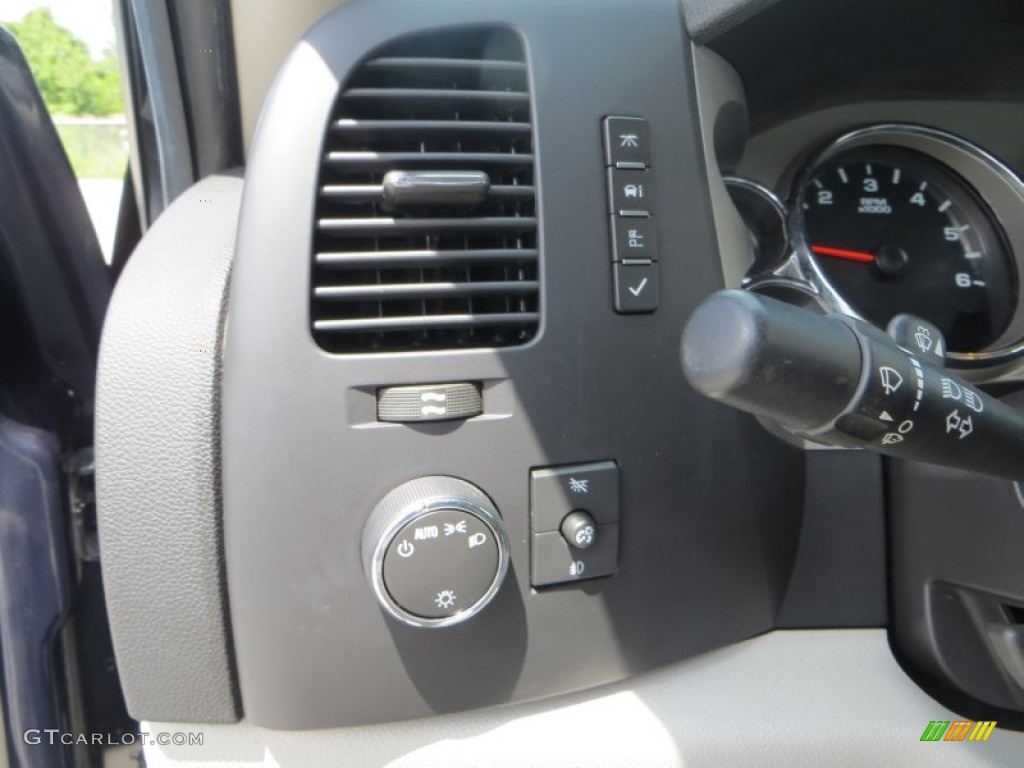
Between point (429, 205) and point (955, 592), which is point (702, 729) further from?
point (429, 205)

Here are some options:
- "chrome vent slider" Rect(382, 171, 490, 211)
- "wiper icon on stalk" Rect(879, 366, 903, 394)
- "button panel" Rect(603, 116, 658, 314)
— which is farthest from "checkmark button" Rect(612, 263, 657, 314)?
"wiper icon on stalk" Rect(879, 366, 903, 394)

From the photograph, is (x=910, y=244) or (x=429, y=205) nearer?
(x=429, y=205)

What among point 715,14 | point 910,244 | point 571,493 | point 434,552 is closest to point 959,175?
point 910,244

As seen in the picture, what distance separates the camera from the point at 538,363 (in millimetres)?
739

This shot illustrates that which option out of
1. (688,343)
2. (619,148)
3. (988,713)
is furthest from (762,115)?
(988,713)

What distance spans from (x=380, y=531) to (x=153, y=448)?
21 cm

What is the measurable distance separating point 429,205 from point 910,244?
66 cm

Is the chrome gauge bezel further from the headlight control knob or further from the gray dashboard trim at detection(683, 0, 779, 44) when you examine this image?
the headlight control knob

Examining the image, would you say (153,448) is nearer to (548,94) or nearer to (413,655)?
(413,655)

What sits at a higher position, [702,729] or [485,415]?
[485,415]

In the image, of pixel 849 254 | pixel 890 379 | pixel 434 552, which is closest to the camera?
pixel 890 379

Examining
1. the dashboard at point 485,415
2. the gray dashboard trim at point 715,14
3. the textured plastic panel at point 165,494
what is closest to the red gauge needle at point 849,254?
the dashboard at point 485,415

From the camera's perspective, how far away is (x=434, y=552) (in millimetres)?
685

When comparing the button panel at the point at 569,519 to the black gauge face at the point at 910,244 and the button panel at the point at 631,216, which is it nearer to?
the button panel at the point at 631,216
